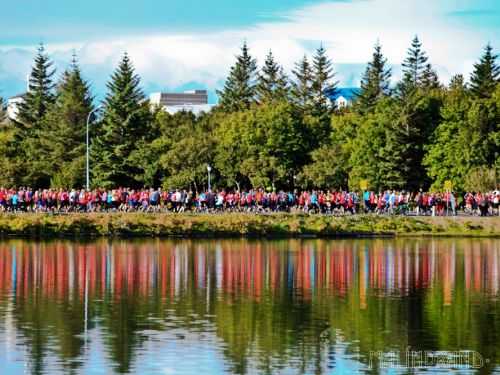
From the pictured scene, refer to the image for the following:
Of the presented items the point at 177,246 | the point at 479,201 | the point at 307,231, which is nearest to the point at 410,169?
the point at 479,201

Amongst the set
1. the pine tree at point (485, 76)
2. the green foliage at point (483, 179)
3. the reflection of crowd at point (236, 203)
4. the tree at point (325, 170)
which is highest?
the pine tree at point (485, 76)

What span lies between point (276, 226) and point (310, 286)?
84.6 ft

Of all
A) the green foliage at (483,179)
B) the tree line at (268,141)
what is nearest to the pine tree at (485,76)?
the tree line at (268,141)

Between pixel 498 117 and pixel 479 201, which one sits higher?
pixel 498 117

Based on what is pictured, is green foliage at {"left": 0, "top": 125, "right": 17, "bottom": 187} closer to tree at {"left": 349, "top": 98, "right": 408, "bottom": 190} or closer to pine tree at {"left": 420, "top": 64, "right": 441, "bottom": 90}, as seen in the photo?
tree at {"left": 349, "top": 98, "right": 408, "bottom": 190}

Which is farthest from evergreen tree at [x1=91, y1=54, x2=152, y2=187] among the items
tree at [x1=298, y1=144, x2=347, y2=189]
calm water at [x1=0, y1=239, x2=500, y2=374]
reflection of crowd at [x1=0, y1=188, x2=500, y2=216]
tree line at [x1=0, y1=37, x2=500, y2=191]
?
calm water at [x1=0, y1=239, x2=500, y2=374]

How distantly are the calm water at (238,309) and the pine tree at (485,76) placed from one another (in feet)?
193

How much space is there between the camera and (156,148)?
99.4 metres

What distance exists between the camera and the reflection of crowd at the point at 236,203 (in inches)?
2953

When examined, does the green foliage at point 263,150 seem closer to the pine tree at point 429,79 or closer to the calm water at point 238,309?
the pine tree at point 429,79

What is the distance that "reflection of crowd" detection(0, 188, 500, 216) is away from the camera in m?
75.0

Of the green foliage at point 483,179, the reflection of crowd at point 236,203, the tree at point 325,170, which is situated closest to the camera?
the reflection of crowd at point 236,203

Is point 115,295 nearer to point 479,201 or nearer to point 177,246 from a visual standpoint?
point 177,246

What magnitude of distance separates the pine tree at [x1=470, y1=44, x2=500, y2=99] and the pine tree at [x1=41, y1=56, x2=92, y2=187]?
3391 centimetres
